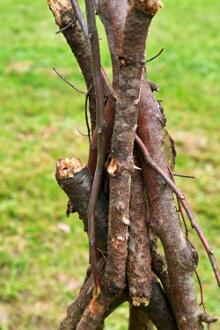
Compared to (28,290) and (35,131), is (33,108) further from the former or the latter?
(28,290)

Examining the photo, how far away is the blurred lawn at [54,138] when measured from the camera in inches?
127

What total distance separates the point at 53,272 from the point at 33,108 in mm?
1787

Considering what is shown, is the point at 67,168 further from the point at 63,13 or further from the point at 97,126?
the point at 63,13

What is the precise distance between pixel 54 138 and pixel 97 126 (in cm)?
294

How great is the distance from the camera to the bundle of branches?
5.11 feet

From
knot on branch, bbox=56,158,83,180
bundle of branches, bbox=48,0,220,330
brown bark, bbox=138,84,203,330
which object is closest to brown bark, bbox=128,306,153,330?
bundle of branches, bbox=48,0,220,330

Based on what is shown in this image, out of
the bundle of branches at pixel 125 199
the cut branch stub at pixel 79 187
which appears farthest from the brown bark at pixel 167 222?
the cut branch stub at pixel 79 187

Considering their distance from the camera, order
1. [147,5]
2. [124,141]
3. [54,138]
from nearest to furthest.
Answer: [147,5] → [124,141] → [54,138]

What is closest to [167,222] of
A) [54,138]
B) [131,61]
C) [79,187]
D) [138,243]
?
[138,243]

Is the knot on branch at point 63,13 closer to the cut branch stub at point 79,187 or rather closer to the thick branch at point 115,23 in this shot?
the thick branch at point 115,23

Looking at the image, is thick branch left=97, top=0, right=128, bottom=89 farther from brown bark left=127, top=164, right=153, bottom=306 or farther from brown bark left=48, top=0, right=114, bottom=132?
brown bark left=127, top=164, right=153, bottom=306

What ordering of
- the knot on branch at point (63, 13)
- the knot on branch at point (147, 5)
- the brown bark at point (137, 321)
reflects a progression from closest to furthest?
the knot on branch at point (147, 5) → the knot on branch at point (63, 13) → the brown bark at point (137, 321)

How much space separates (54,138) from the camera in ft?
14.7

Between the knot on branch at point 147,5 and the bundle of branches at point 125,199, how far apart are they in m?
0.19
